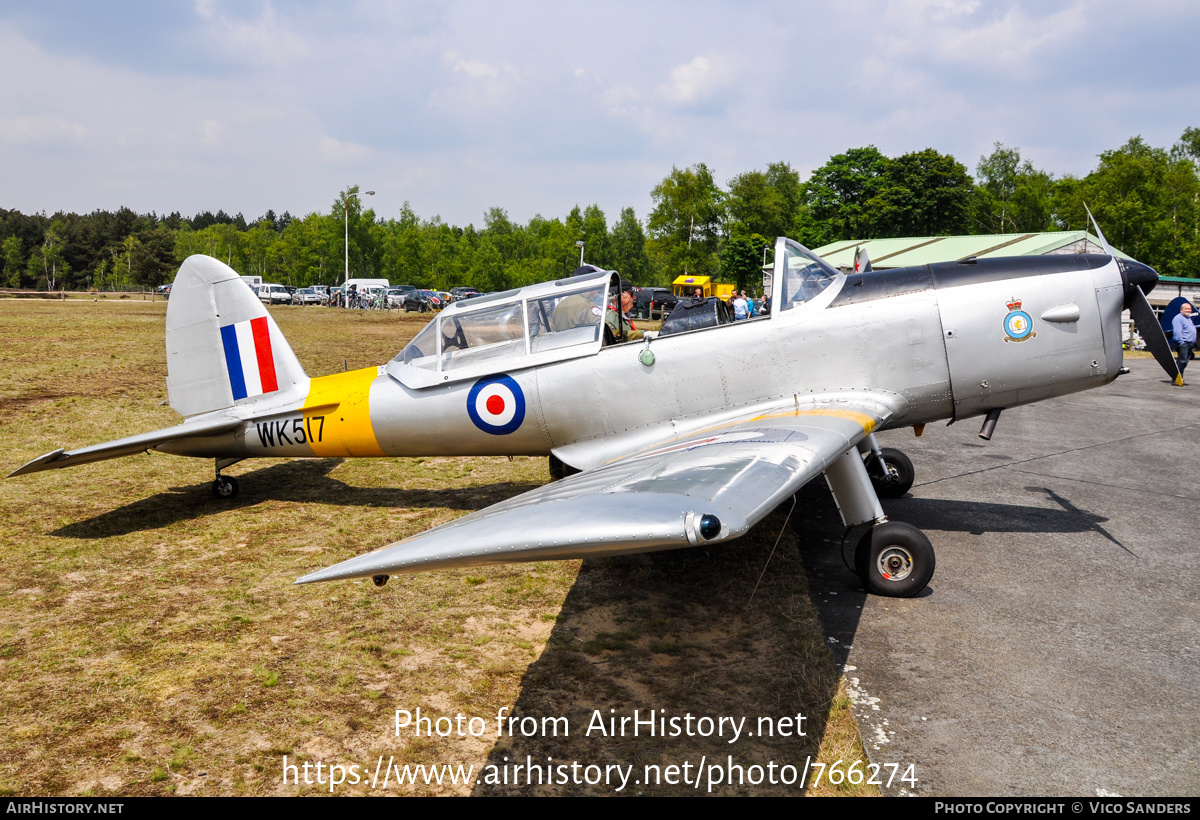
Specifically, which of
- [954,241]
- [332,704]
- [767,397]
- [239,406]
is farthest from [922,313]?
[954,241]

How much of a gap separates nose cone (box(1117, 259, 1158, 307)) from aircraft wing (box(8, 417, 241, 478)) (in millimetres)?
8542

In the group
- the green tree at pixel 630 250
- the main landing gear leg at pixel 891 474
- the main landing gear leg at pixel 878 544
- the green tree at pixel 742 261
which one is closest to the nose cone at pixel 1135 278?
the main landing gear leg at pixel 891 474

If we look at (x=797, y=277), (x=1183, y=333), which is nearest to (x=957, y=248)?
(x=1183, y=333)

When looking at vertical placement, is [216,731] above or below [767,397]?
below

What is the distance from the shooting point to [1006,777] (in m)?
3.29

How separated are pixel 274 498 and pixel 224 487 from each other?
54cm

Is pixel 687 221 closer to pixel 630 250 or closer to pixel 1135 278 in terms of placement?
pixel 630 250

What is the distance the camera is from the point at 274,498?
8.06 metres

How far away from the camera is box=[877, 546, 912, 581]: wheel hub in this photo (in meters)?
5.41

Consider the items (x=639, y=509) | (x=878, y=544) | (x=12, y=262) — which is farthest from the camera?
(x=12, y=262)

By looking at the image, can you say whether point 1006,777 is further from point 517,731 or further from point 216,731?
point 216,731

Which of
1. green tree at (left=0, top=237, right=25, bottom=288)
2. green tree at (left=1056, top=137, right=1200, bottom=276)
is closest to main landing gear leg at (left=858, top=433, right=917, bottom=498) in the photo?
green tree at (left=1056, top=137, right=1200, bottom=276)

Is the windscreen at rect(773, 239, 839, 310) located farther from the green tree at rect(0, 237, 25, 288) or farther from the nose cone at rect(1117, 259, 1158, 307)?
the green tree at rect(0, 237, 25, 288)

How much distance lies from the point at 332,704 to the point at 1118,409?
1524 cm
